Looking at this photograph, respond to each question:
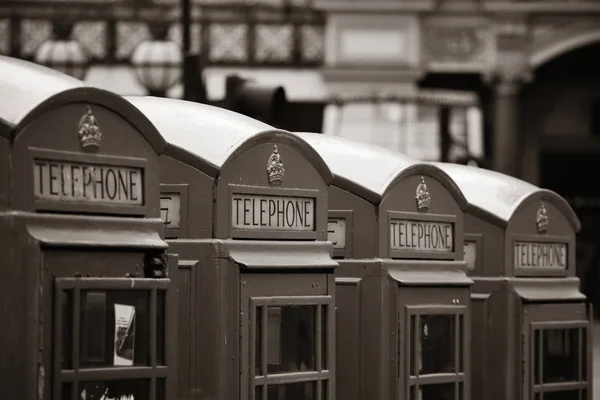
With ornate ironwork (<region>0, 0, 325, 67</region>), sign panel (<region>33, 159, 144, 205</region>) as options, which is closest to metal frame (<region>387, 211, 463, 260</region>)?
sign panel (<region>33, 159, 144, 205</region>)

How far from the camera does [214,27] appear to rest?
27875 millimetres

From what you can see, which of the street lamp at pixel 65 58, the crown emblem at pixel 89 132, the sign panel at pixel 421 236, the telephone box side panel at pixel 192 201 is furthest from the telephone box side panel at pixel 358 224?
the street lamp at pixel 65 58

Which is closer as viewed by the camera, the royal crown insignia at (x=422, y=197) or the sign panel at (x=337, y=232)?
the sign panel at (x=337, y=232)

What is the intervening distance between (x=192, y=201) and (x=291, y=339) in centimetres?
73

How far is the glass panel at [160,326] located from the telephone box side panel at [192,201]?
58 cm

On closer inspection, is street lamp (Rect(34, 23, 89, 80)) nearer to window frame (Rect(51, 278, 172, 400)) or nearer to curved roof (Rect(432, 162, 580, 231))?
curved roof (Rect(432, 162, 580, 231))

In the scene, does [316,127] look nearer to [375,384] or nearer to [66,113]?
[375,384]

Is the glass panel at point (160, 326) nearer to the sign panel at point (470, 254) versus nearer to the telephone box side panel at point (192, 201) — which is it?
the telephone box side panel at point (192, 201)

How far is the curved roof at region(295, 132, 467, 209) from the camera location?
288 inches

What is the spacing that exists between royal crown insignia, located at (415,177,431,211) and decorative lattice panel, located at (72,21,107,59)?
2096 cm

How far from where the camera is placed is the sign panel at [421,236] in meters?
7.42

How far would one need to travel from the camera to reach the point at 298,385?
21.5 feet

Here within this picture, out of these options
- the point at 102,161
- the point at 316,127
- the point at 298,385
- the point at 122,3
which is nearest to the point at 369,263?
the point at 298,385

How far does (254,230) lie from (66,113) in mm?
1256
